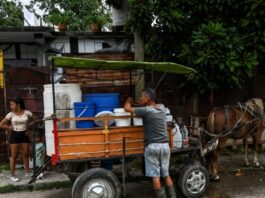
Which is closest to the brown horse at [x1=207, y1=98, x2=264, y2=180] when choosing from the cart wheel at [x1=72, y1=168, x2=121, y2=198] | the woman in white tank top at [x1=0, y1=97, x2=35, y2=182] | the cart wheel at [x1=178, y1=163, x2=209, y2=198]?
the cart wheel at [x1=178, y1=163, x2=209, y2=198]

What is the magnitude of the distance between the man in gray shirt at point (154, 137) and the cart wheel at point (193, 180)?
2.03 ft

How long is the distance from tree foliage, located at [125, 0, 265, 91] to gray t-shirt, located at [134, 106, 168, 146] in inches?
109

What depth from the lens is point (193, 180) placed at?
21.5 feet

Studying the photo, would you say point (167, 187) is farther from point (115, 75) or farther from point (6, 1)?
point (6, 1)

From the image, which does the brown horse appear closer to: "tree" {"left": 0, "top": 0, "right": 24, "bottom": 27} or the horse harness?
the horse harness

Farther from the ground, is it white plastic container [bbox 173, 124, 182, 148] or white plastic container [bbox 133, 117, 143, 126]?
white plastic container [bbox 133, 117, 143, 126]

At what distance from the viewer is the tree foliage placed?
828 cm

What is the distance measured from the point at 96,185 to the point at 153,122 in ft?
4.09

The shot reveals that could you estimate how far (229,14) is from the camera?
9.20 metres

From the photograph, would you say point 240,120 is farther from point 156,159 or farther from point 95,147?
point 95,147

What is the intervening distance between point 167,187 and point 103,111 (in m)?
1.53

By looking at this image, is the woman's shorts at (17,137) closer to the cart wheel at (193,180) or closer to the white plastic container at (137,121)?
the white plastic container at (137,121)

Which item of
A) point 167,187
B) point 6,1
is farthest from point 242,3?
point 6,1

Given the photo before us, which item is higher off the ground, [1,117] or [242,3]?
[242,3]
